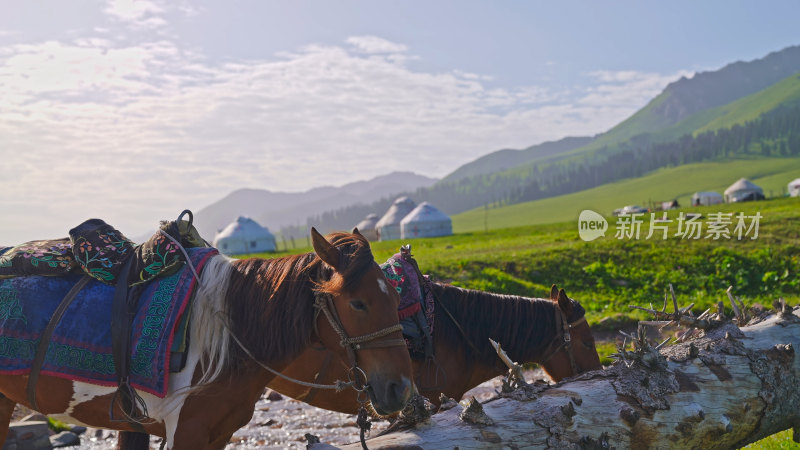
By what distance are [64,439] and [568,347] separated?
7.48 metres

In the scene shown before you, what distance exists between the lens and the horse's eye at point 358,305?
3.84 meters

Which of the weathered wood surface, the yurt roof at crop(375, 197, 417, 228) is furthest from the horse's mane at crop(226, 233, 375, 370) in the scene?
the yurt roof at crop(375, 197, 417, 228)

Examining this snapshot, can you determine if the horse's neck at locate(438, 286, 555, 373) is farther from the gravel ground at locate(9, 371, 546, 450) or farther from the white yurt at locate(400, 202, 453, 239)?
the white yurt at locate(400, 202, 453, 239)

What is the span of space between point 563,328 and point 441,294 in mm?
1307

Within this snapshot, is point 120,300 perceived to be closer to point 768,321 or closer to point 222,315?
point 222,315

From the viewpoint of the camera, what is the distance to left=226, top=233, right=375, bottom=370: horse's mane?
4.02m

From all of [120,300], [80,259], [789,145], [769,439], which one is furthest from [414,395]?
[789,145]

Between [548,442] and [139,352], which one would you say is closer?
[548,442]

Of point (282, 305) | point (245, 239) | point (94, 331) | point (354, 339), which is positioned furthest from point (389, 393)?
point (245, 239)

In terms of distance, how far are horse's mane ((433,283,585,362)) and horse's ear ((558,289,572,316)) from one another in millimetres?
50

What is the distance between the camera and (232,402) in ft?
13.3

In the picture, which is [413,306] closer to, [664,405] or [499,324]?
[499,324]

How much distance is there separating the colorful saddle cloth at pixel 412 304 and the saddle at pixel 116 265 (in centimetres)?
205

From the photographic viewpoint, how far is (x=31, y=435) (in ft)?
26.7
